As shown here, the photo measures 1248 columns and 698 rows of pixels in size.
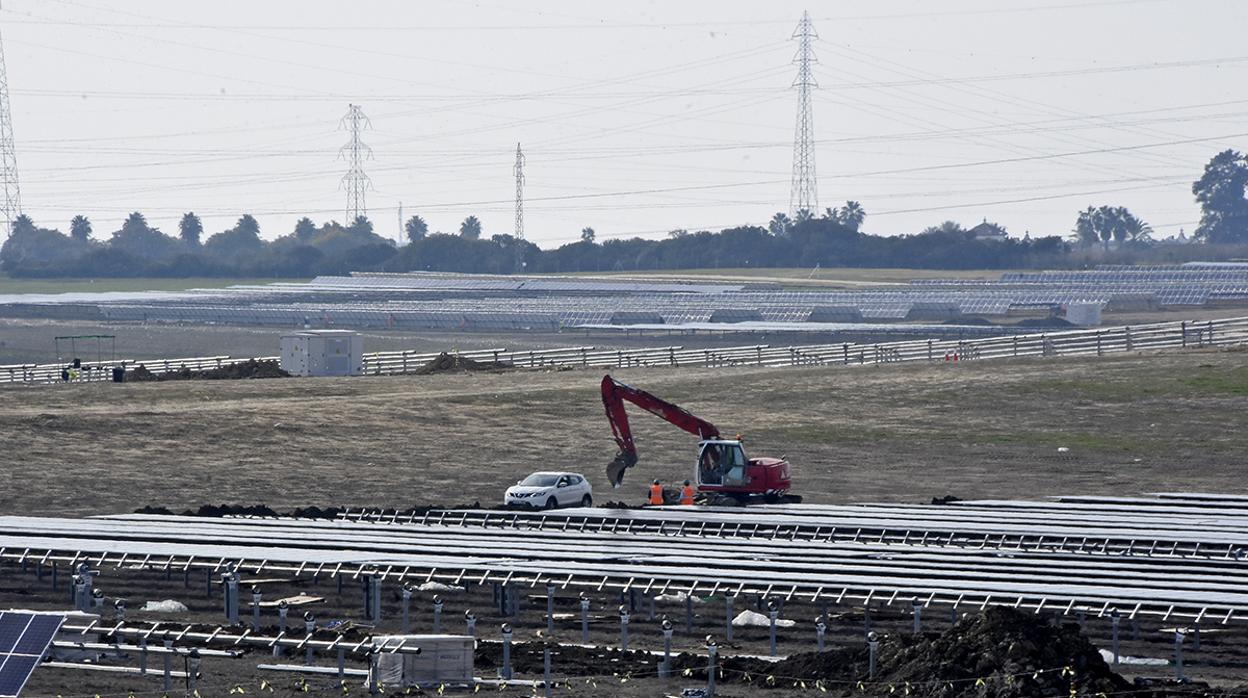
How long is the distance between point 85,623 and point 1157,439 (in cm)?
3300

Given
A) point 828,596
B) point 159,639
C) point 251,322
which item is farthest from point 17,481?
point 251,322

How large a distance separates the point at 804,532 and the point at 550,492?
627 centimetres

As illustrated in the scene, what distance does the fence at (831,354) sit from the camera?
74.5 m

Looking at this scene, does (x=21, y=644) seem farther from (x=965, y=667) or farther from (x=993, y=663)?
(x=993, y=663)

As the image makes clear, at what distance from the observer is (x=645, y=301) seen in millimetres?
131125

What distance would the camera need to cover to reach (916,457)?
48.0 metres

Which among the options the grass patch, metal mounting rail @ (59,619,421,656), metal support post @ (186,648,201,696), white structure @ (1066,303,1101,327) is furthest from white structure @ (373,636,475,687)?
the grass patch

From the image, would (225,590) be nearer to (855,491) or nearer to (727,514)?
(727,514)

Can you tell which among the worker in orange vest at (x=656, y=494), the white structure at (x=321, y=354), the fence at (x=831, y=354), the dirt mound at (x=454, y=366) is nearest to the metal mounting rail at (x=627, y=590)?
the worker in orange vest at (x=656, y=494)

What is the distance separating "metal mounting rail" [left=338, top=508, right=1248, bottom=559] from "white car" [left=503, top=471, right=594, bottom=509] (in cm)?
147

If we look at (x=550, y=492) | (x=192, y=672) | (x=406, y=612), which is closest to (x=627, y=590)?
(x=406, y=612)

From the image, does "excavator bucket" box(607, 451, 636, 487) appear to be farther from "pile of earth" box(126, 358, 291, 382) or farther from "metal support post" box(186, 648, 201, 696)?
"pile of earth" box(126, 358, 291, 382)

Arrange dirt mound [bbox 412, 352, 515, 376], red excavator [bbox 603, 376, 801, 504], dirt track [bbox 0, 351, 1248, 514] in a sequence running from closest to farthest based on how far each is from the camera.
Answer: red excavator [bbox 603, 376, 801, 504] < dirt track [bbox 0, 351, 1248, 514] < dirt mound [bbox 412, 352, 515, 376]

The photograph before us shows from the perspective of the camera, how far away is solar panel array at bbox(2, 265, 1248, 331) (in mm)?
114375
